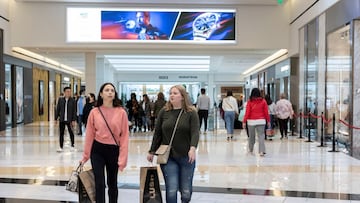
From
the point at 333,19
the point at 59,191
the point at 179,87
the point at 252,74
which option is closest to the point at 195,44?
the point at 333,19

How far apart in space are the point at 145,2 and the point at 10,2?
528 centimetres

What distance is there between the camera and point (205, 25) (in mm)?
16531

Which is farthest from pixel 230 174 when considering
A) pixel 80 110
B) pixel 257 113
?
pixel 80 110

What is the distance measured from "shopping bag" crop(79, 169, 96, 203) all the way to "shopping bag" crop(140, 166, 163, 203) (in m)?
0.51

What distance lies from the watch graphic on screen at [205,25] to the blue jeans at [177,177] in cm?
1306

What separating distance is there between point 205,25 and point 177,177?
519 inches

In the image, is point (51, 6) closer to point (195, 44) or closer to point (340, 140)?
point (195, 44)

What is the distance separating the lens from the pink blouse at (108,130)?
404 cm

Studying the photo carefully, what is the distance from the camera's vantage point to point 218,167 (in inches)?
305

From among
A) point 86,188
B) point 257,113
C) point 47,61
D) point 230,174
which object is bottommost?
point 230,174

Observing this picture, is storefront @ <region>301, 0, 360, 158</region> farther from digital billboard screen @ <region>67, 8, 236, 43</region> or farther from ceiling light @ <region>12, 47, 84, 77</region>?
ceiling light @ <region>12, 47, 84, 77</region>

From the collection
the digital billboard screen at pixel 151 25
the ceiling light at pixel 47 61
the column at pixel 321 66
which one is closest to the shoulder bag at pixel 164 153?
the column at pixel 321 66

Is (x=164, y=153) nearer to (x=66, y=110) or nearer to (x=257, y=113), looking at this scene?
(x=257, y=113)

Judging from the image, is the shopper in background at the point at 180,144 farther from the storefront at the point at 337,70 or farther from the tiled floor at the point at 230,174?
the storefront at the point at 337,70
